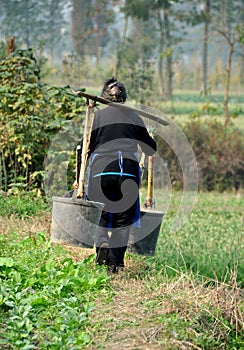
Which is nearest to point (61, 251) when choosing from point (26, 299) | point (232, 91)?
point (26, 299)

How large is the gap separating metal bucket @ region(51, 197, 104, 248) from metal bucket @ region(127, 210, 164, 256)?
1.73 feet

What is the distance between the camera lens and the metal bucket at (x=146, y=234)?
299 inches

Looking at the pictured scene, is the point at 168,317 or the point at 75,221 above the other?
the point at 75,221

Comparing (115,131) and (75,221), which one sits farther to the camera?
(115,131)

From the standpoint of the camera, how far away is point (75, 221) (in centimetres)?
720

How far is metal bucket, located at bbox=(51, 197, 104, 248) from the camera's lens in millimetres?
7062

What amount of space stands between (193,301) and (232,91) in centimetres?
3126

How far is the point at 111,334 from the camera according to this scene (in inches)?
217

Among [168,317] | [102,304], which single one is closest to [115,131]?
[102,304]

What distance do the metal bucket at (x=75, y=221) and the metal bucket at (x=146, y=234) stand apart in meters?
0.53

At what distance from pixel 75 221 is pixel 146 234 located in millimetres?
804

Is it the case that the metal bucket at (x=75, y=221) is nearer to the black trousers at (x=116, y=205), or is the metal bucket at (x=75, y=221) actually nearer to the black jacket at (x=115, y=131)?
the black trousers at (x=116, y=205)

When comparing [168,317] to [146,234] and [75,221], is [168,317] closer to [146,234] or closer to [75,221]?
[75,221]

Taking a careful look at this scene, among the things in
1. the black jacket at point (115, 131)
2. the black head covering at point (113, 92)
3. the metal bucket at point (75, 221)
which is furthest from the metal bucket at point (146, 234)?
the black head covering at point (113, 92)
